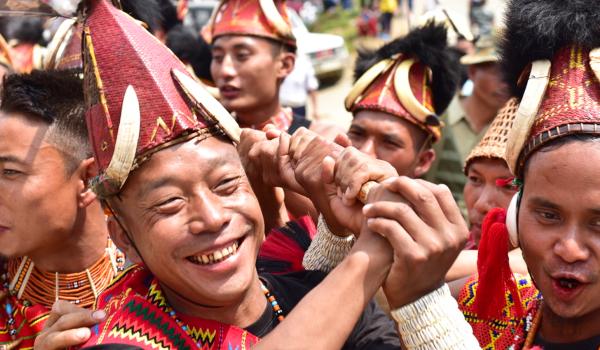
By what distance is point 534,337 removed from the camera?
2.76 meters

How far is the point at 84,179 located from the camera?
11.6 feet

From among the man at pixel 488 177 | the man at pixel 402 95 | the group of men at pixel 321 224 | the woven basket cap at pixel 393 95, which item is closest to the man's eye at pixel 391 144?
the man at pixel 402 95

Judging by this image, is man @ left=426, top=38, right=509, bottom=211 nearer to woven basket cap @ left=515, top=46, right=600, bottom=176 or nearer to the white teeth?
woven basket cap @ left=515, top=46, right=600, bottom=176

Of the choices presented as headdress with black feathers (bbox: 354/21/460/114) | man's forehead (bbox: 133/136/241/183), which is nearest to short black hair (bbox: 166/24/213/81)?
headdress with black feathers (bbox: 354/21/460/114)

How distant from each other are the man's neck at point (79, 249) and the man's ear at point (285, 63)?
2.62 metres

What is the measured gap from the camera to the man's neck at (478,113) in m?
6.00

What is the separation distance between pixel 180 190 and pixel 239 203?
217 millimetres

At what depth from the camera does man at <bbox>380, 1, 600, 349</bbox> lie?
95.7 inches

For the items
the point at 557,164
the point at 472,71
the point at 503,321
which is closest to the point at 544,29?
the point at 557,164

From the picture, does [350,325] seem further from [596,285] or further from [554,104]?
[554,104]

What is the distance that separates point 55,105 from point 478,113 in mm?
3596

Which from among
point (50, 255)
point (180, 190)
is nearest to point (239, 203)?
point (180, 190)

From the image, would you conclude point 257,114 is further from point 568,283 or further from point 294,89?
point 568,283

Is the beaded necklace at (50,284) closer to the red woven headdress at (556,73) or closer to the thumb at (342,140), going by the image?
the thumb at (342,140)
